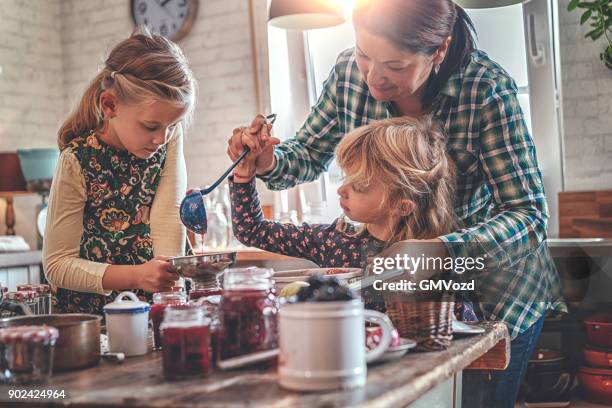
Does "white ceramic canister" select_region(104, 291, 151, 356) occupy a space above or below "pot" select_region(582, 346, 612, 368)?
above

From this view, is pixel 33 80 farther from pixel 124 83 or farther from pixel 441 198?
pixel 441 198

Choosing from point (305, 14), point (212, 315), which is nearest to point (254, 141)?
point (212, 315)

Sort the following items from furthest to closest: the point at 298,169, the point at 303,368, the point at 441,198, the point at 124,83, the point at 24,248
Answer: the point at 24,248 < the point at 298,169 < the point at 124,83 < the point at 441,198 < the point at 303,368

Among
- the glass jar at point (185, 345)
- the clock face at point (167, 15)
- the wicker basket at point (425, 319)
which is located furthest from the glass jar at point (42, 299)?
the clock face at point (167, 15)

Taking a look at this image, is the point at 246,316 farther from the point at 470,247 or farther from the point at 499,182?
the point at 499,182

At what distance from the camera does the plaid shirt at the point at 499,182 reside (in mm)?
1909

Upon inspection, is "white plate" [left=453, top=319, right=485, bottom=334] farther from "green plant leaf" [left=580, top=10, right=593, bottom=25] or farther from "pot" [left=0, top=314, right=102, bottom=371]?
"green plant leaf" [left=580, top=10, right=593, bottom=25]

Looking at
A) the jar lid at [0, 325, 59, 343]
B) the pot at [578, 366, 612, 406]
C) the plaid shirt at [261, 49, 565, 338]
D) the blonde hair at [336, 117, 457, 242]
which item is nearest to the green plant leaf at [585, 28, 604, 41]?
the pot at [578, 366, 612, 406]

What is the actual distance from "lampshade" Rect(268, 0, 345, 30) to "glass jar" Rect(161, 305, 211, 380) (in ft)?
8.61

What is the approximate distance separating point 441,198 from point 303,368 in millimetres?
1026

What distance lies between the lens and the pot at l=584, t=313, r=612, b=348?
3.78 m

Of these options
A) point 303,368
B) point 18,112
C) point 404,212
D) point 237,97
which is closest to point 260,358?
point 303,368

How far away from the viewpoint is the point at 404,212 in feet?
6.70

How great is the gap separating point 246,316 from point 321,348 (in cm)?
22
